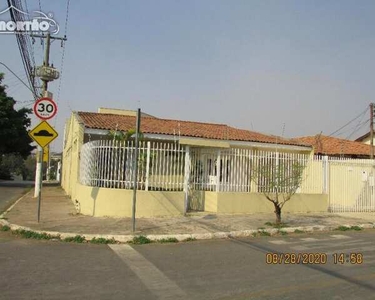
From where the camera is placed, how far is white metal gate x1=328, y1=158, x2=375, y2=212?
15.8m

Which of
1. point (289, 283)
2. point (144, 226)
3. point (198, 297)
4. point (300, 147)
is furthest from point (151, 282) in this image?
point (300, 147)

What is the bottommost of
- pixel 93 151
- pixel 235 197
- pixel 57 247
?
pixel 57 247

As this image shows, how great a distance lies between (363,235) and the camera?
10930 millimetres

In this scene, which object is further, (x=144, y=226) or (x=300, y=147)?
(x=300, y=147)

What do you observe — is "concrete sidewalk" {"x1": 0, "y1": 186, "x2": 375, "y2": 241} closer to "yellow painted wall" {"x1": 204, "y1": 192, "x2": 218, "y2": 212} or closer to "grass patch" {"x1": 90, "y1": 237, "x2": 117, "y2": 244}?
"grass patch" {"x1": 90, "y1": 237, "x2": 117, "y2": 244}

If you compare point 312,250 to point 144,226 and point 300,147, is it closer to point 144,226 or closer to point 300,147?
point 144,226

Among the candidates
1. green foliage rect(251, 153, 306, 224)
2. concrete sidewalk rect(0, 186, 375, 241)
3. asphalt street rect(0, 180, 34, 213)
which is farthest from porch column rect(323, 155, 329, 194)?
asphalt street rect(0, 180, 34, 213)

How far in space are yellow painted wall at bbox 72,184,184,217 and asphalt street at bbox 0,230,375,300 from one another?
3.11 metres

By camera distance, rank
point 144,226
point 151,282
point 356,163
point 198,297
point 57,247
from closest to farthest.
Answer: point 198,297 < point 151,282 < point 57,247 < point 144,226 < point 356,163

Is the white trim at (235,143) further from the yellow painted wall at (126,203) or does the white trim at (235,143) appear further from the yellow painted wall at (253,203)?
the yellow painted wall at (126,203)

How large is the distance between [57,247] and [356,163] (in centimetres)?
1258

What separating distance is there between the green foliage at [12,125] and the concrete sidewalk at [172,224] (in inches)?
757

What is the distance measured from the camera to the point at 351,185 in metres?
16.2

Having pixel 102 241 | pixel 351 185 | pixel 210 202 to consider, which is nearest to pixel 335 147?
pixel 351 185
